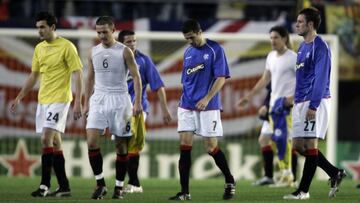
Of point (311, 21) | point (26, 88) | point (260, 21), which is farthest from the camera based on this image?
point (260, 21)

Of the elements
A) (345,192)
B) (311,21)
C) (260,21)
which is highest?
(260,21)

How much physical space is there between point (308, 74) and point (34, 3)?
380 inches

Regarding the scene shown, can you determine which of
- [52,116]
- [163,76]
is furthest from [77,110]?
[163,76]

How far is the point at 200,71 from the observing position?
10570 millimetres

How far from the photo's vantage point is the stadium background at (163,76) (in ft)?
55.2

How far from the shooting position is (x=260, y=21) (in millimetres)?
18594

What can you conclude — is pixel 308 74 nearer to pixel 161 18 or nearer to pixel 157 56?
pixel 157 56

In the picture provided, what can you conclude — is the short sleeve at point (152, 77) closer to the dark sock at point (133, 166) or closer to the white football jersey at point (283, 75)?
the dark sock at point (133, 166)

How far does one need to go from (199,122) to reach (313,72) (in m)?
1.32

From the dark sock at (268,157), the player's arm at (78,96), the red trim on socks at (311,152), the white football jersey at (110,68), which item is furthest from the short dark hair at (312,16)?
the dark sock at (268,157)

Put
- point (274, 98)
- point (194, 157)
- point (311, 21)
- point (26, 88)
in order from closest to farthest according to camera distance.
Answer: point (311, 21)
point (26, 88)
point (274, 98)
point (194, 157)

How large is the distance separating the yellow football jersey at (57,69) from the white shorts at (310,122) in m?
2.42

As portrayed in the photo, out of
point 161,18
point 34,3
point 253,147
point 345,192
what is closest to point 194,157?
point 253,147

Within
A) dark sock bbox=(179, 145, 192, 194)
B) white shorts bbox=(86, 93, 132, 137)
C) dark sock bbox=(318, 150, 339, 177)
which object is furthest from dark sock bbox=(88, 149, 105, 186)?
dark sock bbox=(318, 150, 339, 177)
